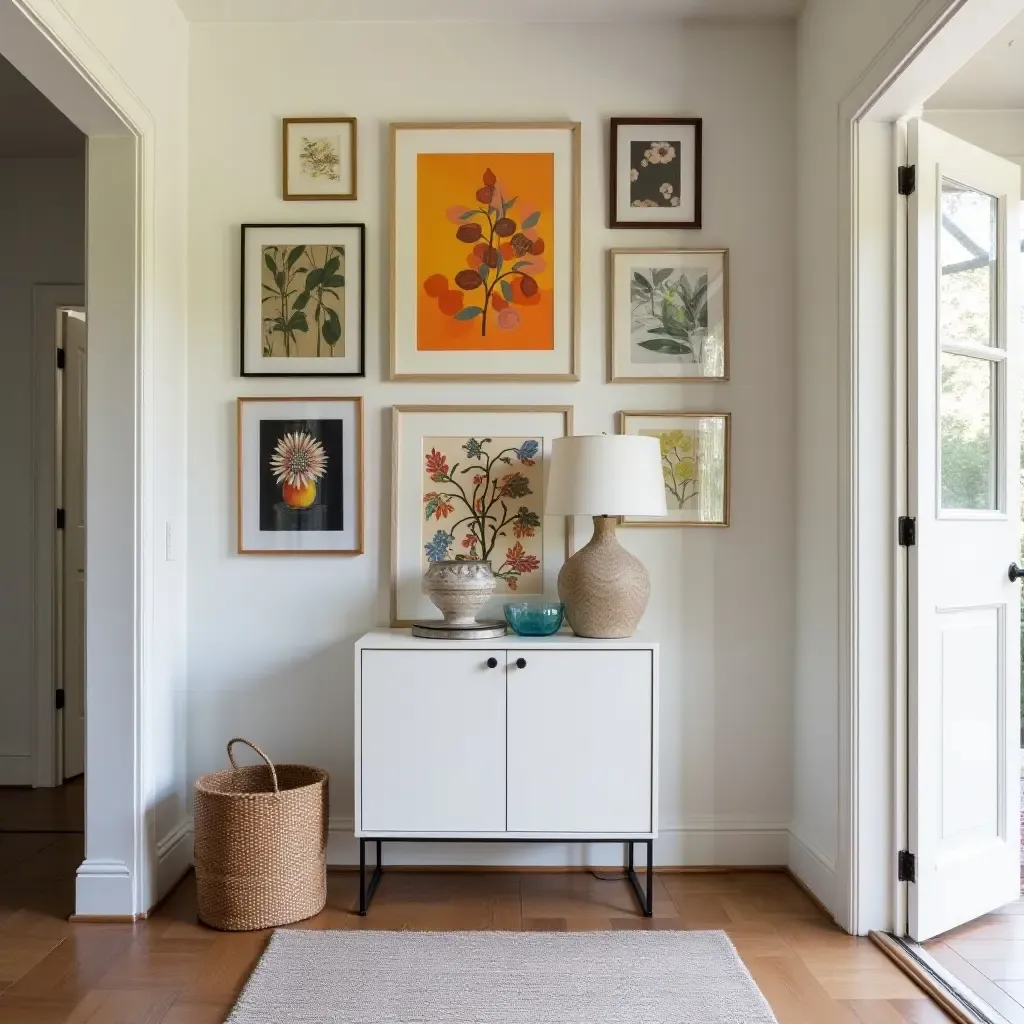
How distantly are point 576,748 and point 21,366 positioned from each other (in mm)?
2950

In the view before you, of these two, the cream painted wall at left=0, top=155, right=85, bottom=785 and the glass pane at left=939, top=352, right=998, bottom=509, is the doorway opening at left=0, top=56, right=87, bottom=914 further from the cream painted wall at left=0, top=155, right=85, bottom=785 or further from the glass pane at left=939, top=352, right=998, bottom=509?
the glass pane at left=939, top=352, right=998, bottom=509

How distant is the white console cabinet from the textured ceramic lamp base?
0.14 meters

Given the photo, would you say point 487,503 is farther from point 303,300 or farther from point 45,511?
point 45,511

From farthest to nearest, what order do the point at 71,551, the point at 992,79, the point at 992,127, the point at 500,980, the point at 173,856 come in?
the point at 71,551, the point at 992,127, the point at 992,79, the point at 173,856, the point at 500,980

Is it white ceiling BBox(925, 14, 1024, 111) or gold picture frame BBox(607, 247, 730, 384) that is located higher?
white ceiling BBox(925, 14, 1024, 111)

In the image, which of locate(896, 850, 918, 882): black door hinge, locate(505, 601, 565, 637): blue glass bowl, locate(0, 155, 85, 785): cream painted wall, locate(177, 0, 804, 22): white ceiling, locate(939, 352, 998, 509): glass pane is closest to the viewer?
locate(896, 850, 918, 882): black door hinge

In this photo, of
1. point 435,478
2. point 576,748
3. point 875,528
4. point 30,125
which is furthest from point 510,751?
Result: point 30,125

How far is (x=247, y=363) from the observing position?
2.98m

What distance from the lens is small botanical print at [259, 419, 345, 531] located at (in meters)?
2.99

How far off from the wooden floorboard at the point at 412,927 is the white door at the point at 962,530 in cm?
27

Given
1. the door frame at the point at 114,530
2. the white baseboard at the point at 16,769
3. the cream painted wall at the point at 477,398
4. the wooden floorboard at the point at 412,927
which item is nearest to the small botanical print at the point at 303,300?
the cream painted wall at the point at 477,398

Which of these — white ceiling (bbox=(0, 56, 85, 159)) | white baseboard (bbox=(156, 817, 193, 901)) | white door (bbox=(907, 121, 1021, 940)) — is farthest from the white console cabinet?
white ceiling (bbox=(0, 56, 85, 159))

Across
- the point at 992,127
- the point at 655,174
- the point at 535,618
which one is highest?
the point at 992,127

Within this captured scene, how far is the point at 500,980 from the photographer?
7.29ft
